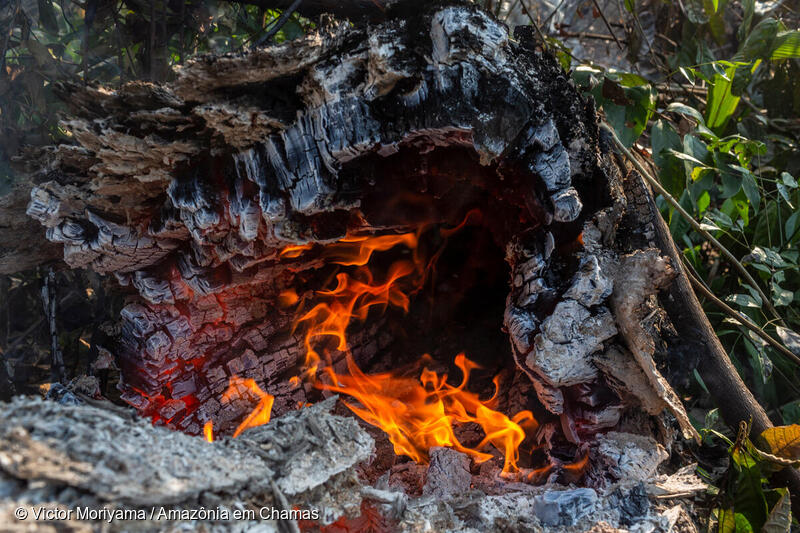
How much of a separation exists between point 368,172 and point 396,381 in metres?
1.22

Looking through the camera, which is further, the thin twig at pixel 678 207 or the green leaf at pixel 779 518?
the thin twig at pixel 678 207

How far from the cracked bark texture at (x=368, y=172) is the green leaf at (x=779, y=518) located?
0.37 meters

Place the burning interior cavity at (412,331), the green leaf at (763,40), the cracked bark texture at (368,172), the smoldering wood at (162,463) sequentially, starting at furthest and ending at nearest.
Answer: the green leaf at (763,40), the burning interior cavity at (412,331), the cracked bark texture at (368,172), the smoldering wood at (162,463)

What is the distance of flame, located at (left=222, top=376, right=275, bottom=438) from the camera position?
7.20 ft

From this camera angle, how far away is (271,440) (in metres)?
1.35

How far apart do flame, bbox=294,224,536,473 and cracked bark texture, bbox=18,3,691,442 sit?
33 cm

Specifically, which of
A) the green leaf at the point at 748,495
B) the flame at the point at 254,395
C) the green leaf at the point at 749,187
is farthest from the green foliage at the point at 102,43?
the green leaf at the point at 748,495

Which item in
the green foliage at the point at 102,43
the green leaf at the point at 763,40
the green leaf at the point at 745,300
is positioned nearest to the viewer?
the green leaf at the point at 745,300

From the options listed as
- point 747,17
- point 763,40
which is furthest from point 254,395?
point 747,17

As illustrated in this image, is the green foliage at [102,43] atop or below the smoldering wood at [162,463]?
atop

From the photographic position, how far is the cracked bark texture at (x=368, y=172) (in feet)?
4.89

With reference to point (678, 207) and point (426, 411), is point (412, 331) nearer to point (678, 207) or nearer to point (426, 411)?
point (426, 411)

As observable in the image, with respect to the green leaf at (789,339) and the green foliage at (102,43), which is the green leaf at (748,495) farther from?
the green foliage at (102,43)

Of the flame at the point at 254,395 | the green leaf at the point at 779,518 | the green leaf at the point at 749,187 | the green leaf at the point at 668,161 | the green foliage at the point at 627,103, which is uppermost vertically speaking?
the green foliage at the point at 627,103
